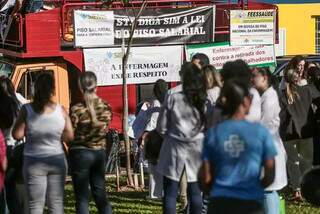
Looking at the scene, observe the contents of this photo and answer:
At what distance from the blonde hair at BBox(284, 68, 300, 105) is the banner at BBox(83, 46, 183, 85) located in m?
3.83

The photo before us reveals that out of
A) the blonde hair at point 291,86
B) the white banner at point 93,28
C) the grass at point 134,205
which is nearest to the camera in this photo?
the grass at point 134,205

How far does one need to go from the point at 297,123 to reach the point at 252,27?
15.4ft

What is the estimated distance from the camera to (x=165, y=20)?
14359mm

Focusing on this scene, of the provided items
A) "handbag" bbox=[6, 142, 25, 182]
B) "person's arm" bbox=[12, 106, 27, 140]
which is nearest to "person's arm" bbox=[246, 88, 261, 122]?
"person's arm" bbox=[12, 106, 27, 140]

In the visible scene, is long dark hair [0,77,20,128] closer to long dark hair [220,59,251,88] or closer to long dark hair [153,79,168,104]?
long dark hair [153,79,168,104]

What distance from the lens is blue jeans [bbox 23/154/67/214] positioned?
755 cm

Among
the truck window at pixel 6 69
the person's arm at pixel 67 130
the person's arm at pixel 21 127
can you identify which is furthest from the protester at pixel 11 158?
the truck window at pixel 6 69

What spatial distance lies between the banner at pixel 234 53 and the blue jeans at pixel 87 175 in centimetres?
631

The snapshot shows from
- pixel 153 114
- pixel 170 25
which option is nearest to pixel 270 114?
→ pixel 153 114

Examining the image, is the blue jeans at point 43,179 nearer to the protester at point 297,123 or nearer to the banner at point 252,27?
the protester at point 297,123

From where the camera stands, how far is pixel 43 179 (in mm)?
7578

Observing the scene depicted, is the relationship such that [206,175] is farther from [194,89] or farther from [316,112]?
[316,112]

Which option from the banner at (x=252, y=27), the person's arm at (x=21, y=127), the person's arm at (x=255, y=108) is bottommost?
the person's arm at (x=21, y=127)

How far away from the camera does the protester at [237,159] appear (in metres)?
5.65
